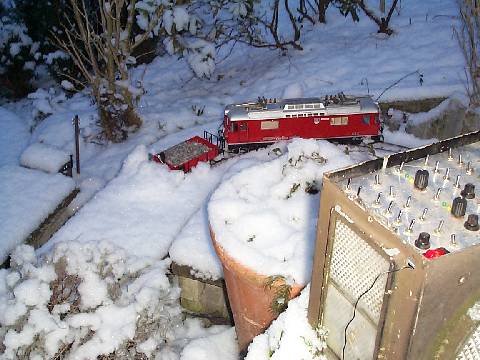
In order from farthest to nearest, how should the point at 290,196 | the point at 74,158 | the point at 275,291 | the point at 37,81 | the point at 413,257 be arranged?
the point at 37,81 → the point at 74,158 → the point at 290,196 → the point at 275,291 → the point at 413,257

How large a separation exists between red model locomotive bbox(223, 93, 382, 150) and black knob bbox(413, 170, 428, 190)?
5.27 meters

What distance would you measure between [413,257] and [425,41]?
35.2 ft

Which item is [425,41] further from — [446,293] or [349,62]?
[446,293]

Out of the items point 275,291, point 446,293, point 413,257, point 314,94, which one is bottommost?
Result: point 314,94

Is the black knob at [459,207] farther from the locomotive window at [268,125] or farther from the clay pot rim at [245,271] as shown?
the locomotive window at [268,125]

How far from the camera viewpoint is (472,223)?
296cm

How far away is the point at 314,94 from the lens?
→ 10906mm

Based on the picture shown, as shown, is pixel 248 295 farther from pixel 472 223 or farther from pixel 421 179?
pixel 472 223

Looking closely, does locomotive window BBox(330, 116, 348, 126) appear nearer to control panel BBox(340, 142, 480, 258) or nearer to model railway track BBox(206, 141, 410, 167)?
model railway track BBox(206, 141, 410, 167)

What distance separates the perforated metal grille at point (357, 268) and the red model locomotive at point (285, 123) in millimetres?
5191

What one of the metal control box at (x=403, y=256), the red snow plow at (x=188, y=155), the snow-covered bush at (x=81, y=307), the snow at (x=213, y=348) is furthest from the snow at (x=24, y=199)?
the metal control box at (x=403, y=256)

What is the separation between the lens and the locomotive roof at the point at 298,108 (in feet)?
28.0

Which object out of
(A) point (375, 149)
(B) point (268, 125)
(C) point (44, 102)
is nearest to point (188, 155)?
(B) point (268, 125)

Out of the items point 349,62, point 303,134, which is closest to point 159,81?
point 349,62
